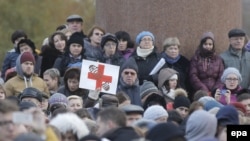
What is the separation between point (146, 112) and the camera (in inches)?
798

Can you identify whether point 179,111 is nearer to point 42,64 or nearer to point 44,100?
point 44,100

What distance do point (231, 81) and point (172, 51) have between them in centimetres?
116

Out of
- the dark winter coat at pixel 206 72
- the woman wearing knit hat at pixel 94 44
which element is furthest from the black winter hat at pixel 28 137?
the dark winter coat at pixel 206 72

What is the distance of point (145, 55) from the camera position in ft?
78.5

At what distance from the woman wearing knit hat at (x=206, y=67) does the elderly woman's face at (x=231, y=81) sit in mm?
696

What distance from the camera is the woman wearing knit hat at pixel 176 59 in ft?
78.4

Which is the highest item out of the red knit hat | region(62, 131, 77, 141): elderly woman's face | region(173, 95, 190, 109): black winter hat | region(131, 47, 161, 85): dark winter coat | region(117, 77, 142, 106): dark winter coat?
the red knit hat

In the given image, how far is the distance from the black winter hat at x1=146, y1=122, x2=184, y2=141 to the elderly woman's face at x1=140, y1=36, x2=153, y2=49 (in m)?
7.06

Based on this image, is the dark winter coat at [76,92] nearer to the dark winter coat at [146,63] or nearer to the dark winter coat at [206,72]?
the dark winter coat at [146,63]

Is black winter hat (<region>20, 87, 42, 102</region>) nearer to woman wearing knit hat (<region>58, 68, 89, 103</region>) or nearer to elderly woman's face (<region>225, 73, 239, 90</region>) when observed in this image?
woman wearing knit hat (<region>58, 68, 89, 103</region>)

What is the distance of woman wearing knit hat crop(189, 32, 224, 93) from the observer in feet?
78.7

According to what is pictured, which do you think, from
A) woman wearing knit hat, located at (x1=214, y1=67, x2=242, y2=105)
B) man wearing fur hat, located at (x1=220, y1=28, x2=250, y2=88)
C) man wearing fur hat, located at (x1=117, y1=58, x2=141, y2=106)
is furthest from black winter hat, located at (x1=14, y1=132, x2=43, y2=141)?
man wearing fur hat, located at (x1=220, y1=28, x2=250, y2=88)

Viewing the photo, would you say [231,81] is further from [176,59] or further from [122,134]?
[122,134]

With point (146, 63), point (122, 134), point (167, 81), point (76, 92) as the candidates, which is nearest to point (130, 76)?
point (76, 92)
